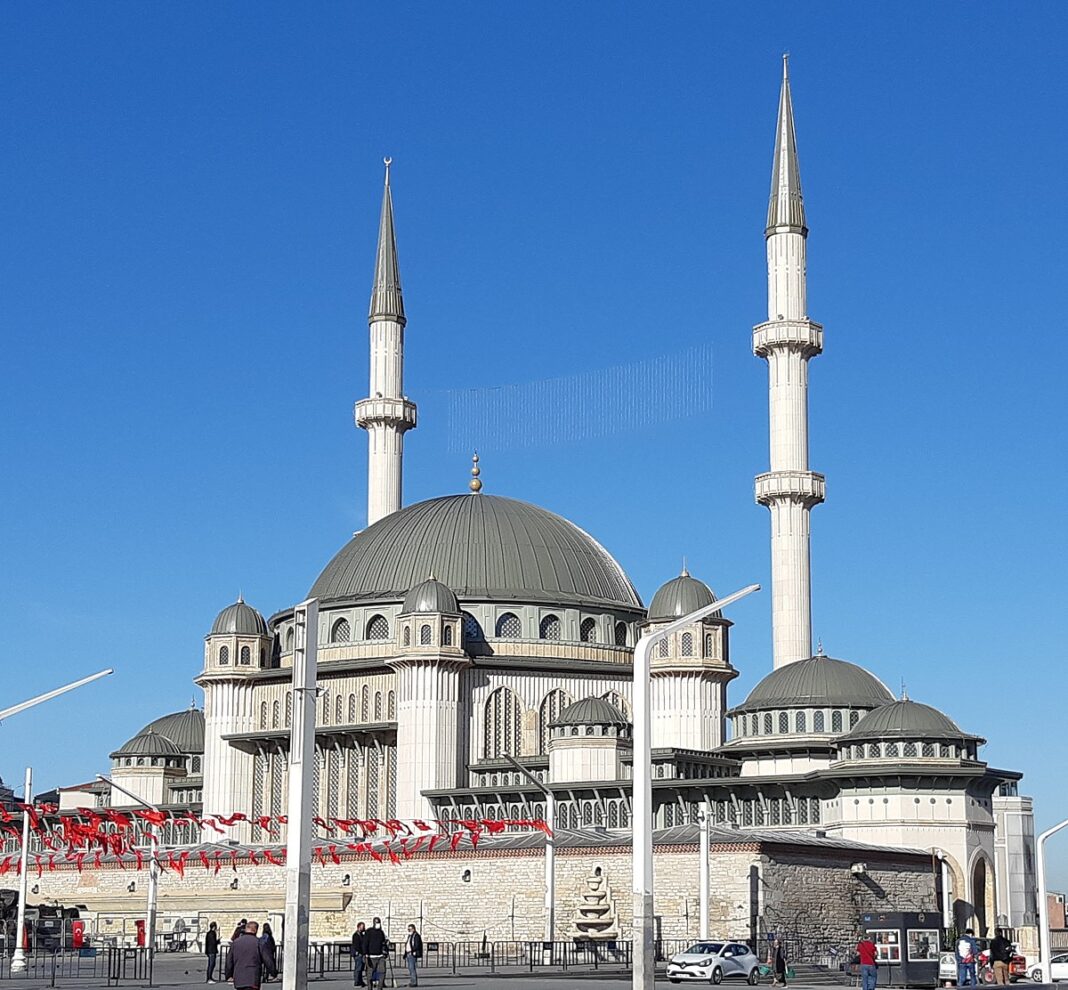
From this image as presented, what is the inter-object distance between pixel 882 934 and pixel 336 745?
1613 inches

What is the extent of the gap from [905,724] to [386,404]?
120 ft

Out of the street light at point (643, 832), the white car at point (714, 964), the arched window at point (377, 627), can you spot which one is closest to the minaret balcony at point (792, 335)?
the arched window at point (377, 627)

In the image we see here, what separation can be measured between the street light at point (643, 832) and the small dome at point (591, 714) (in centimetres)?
4607

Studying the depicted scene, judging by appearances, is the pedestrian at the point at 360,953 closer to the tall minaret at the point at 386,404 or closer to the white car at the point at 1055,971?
the white car at the point at 1055,971

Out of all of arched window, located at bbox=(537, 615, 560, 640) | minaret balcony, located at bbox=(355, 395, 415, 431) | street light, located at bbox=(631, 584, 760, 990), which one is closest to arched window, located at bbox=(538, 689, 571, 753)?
arched window, located at bbox=(537, 615, 560, 640)

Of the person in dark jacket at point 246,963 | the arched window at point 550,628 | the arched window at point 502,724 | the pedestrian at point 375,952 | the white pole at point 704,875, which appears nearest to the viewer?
the person in dark jacket at point 246,963

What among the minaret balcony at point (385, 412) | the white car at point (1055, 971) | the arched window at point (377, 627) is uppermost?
the minaret balcony at point (385, 412)

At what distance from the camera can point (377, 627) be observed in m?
85.9

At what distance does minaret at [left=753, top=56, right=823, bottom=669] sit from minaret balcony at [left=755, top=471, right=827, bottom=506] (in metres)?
0.04

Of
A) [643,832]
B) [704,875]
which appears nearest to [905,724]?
[704,875]

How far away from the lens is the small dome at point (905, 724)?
222 ft

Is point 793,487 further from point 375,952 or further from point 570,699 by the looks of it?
point 375,952

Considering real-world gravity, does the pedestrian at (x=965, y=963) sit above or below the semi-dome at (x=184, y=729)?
below

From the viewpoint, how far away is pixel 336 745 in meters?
84.2
